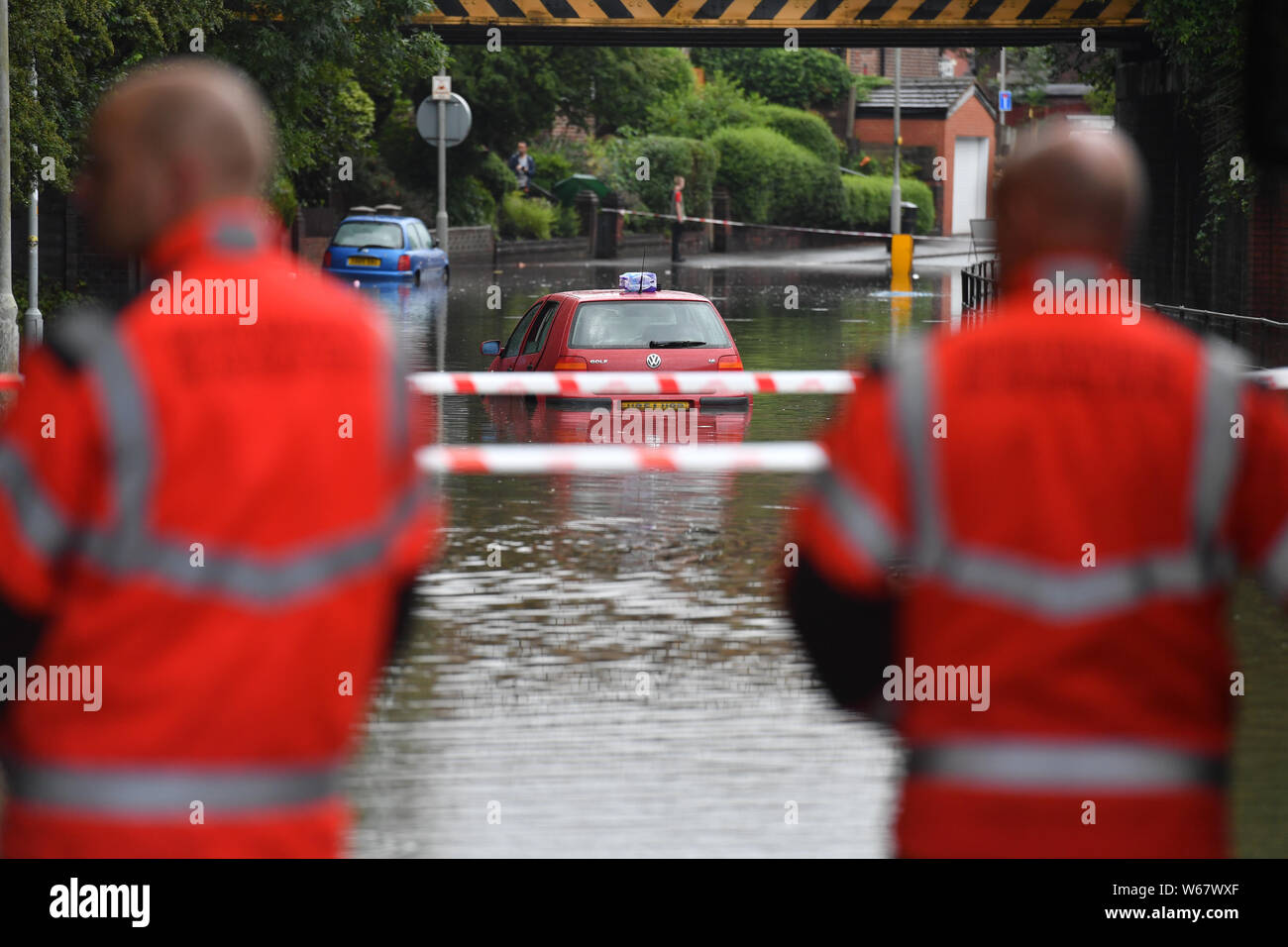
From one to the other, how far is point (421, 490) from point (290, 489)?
0.38m

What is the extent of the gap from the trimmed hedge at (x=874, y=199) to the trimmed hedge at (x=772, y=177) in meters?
1.95

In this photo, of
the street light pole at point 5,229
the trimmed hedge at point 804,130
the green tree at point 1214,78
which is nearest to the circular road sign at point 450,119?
the green tree at point 1214,78

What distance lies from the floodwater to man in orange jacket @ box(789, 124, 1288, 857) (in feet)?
6.40

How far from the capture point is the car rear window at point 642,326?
1599cm

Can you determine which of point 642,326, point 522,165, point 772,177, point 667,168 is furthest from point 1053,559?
point 772,177

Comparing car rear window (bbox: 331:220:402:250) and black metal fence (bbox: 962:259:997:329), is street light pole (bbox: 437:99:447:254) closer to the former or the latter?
car rear window (bbox: 331:220:402:250)

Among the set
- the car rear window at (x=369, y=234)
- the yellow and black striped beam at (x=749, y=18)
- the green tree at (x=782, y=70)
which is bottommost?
the car rear window at (x=369, y=234)

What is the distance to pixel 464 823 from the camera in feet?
21.9

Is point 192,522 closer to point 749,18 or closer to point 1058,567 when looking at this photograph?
point 1058,567

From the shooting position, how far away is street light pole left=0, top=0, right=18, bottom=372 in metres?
17.8

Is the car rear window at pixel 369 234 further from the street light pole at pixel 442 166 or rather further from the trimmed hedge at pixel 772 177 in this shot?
the trimmed hedge at pixel 772 177

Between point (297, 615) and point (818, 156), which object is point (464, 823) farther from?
point (818, 156)

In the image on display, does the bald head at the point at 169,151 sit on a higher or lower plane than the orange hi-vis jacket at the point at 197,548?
higher

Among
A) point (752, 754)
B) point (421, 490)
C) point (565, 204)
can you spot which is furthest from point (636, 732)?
point (565, 204)
